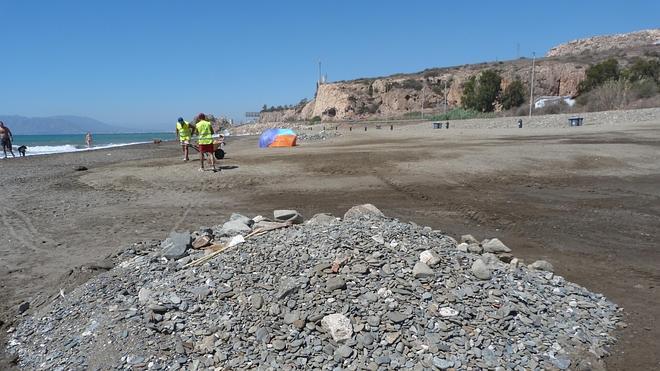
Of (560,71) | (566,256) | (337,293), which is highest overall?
(560,71)

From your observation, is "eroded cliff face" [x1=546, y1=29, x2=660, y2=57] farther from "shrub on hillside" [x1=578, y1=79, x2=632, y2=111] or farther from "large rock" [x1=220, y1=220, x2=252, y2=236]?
"large rock" [x1=220, y1=220, x2=252, y2=236]

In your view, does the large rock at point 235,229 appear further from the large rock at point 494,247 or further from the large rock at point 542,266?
the large rock at point 542,266

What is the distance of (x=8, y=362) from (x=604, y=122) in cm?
3111

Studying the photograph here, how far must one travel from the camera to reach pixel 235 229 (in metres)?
5.67

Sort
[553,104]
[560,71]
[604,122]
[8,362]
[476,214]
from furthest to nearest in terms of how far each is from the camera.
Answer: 1. [560,71]
2. [553,104]
3. [604,122]
4. [476,214]
5. [8,362]

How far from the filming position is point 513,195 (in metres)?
9.55

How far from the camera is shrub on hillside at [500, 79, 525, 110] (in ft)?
193

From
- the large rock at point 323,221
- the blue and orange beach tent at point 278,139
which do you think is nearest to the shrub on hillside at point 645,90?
the blue and orange beach tent at point 278,139

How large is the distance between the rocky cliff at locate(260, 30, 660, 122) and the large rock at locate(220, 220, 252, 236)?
65.5 m

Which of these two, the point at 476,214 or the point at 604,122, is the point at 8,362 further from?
the point at 604,122

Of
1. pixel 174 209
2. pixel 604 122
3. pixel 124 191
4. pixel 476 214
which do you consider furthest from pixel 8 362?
pixel 604 122

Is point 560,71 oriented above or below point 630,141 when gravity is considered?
above

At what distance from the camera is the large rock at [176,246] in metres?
5.10

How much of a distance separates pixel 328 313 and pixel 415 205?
557 centimetres
